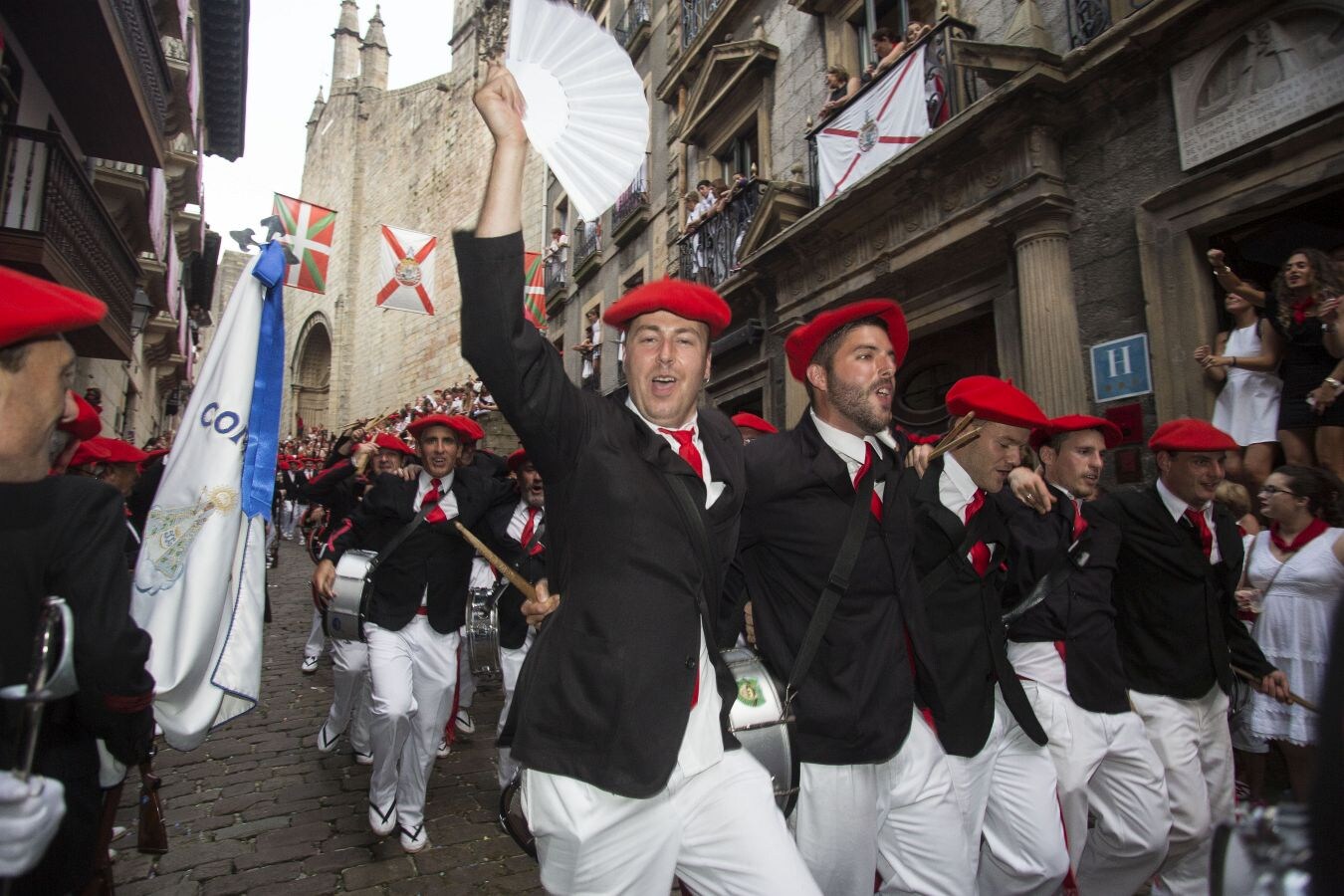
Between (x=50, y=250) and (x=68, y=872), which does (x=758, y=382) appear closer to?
(x=50, y=250)

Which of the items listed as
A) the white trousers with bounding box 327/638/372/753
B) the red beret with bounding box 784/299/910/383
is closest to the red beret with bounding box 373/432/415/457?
the white trousers with bounding box 327/638/372/753

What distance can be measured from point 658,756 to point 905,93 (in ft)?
28.8

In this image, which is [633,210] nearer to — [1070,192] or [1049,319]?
[1070,192]

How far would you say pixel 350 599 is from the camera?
15.2ft

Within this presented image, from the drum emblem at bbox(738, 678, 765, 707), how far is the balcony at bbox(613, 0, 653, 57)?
1840 cm

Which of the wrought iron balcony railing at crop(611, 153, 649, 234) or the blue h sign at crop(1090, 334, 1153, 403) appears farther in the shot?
the wrought iron balcony railing at crop(611, 153, 649, 234)

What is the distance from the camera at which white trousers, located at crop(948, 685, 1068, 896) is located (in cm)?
278

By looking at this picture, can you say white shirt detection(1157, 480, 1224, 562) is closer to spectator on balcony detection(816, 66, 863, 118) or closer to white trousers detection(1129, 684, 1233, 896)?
white trousers detection(1129, 684, 1233, 896)

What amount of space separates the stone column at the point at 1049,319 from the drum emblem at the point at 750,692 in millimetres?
5461

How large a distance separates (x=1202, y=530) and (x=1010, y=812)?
1763 millimetres

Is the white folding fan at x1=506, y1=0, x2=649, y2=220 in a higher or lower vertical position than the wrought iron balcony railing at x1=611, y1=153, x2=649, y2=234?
A: lower

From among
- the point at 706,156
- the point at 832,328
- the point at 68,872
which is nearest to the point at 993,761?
the point at 832,328

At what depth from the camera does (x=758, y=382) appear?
12.3 meters

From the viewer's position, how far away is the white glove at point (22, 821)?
131cm
